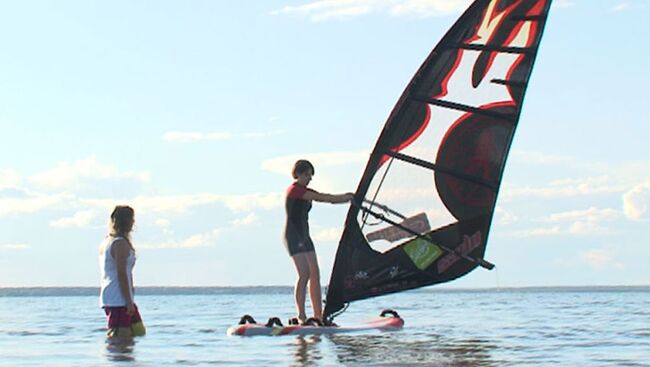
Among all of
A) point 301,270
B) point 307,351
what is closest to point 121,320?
point 307,351

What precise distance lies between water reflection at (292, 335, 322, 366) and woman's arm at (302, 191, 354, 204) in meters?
1.26

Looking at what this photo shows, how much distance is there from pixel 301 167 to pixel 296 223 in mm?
534

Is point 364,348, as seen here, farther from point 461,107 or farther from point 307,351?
point 461,107

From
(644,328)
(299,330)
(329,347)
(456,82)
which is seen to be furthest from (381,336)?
(644,328)

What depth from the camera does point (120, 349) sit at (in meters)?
8.80

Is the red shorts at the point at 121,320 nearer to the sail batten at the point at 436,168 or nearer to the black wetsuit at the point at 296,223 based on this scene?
the black wetsuit at the point at 296,223

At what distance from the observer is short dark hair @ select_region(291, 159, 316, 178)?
1088 centimetres

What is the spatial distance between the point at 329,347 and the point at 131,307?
62.1 inches

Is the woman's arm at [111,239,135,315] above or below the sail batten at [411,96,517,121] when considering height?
below

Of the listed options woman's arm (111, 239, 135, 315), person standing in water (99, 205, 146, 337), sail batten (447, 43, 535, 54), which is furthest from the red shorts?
sail batten (447, 43, 535, 54)

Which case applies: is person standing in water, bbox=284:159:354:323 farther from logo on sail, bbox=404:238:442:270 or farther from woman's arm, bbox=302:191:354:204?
logo on sail, bbox=404:238:442:270

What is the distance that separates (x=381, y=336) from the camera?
1073 cm

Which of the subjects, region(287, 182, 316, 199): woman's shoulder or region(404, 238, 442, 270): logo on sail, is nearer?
region(287, 182, 316, 199): woman's shoulder

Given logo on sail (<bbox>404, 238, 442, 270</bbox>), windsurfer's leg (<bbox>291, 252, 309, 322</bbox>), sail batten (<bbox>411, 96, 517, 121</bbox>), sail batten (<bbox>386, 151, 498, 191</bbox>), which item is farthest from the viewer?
logo on sail (<bbox>404, 238, 442, 270</bbox>)
